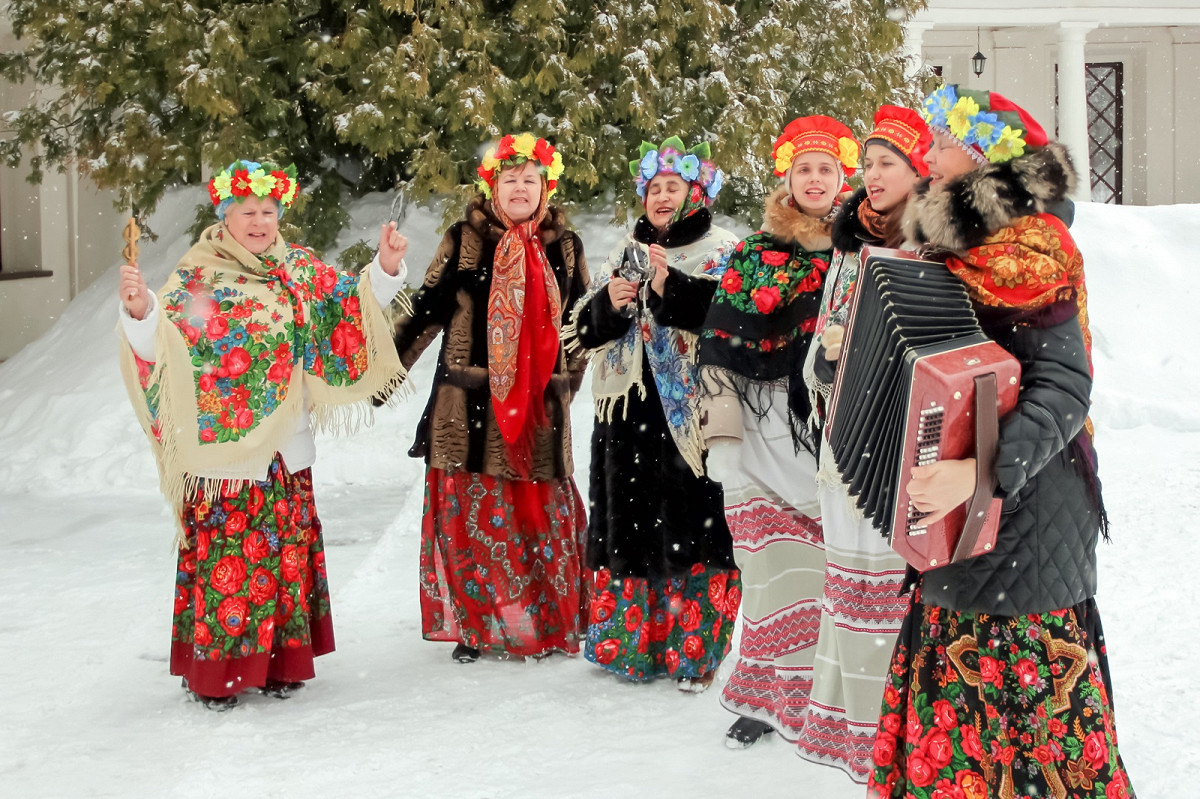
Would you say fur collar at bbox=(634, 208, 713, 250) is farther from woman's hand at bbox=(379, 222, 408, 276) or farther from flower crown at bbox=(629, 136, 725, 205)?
woman's hand at bbox=(379, 222, 408, 276)

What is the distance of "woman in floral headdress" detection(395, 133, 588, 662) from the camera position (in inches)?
191

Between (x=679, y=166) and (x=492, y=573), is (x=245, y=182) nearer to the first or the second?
(x=679, y=166)

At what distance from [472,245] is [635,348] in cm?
88

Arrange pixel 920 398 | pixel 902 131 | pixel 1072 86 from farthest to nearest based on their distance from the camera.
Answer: pixel 1072 86 → pixel 902 131 → pixel 920 398

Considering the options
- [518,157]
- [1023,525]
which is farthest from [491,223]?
[1023,525]

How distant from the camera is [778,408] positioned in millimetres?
3787

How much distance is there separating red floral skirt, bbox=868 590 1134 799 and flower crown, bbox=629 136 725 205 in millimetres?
2207

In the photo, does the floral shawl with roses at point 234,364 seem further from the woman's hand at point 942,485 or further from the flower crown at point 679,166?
the woman's hand at point 942,485

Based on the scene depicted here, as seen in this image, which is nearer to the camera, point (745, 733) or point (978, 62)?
point (745, 733)

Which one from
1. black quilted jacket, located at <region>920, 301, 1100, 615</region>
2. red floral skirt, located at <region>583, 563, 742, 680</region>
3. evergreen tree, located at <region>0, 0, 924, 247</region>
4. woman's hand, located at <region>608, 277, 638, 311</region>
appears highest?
evergreen tree, located at <region>0, 0, 924, 247</region>

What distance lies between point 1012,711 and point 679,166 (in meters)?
2.46

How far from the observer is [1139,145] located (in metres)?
18.4

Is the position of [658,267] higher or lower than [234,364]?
higher

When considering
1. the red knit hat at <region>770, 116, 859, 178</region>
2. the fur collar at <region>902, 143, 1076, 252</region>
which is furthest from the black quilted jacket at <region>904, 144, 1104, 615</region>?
the red knit hat at <region>770, 116, 859, 178</region>
